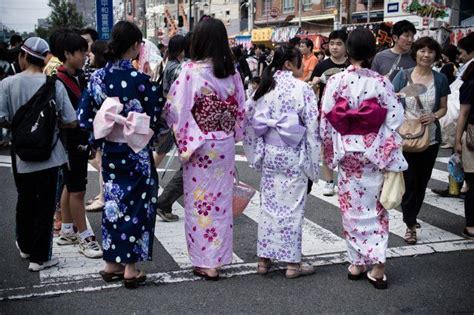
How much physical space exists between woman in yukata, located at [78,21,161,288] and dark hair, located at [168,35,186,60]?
233cm

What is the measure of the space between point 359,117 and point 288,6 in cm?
3656

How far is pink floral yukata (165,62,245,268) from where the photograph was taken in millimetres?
3762

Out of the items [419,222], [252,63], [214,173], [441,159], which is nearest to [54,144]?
[214,173]

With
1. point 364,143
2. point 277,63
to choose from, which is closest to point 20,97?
point 277,63

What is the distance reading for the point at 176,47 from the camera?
6012 mm

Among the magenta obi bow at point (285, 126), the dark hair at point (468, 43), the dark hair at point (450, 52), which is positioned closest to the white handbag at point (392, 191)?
the magenta obi bow at point (285, 126)

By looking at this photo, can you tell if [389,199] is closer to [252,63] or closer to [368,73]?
[368,73]

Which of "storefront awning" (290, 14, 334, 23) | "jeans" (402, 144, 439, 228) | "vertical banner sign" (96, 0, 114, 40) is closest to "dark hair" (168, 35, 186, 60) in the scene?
"jeans" (402, 144, 439, 228)

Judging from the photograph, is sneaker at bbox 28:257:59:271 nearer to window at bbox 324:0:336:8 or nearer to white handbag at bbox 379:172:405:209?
white handbag at bbox 379:172:405:209

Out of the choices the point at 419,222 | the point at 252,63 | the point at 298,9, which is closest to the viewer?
the point at 419,222

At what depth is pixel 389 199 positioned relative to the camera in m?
3.70

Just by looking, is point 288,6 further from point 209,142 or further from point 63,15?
point 209,142

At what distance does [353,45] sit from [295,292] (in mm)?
1775

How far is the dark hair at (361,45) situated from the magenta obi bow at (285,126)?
60 cm
